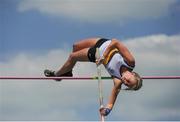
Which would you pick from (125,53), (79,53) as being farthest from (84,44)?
(125,53)

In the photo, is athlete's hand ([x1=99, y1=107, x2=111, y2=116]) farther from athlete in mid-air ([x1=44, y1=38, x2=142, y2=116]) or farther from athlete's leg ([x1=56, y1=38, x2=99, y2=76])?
athlete's leg ([x1=56, y1=38, x2=99, y2=76])

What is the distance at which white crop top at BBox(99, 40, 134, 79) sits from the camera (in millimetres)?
7258

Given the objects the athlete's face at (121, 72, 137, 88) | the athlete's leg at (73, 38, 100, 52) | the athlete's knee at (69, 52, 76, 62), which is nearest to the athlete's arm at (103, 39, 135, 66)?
the athlete's face at (121, 72, 137, 88)

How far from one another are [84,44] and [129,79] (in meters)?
1.10

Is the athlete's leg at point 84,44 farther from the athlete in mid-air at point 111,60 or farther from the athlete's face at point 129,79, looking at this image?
the athlete's face at point 129,79

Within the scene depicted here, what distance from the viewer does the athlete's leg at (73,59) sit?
24.8ft

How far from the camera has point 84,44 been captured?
7699 millimetres

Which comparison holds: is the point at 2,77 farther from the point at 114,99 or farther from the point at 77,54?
the point at 114,99

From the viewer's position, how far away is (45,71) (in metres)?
8.16

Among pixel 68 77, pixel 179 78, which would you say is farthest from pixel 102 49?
pixel 179 78

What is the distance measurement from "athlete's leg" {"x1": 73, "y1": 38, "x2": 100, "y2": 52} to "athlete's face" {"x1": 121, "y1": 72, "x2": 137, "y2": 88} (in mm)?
863

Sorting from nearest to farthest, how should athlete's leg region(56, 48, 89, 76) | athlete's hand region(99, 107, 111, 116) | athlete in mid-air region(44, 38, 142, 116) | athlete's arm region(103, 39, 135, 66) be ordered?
athlete's hand region(99, 107, 111, 116)
athlete in mid-air region(44, 38, 142, 116)
athlete's arm region(103, 39, 135, 66)
athlete's leg region(56, 48, 89, 76)

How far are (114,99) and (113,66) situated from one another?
1.70ft

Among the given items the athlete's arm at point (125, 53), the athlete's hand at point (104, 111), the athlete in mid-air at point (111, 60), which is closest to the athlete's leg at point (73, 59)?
the athlete in mid-air at point (111, 60)
